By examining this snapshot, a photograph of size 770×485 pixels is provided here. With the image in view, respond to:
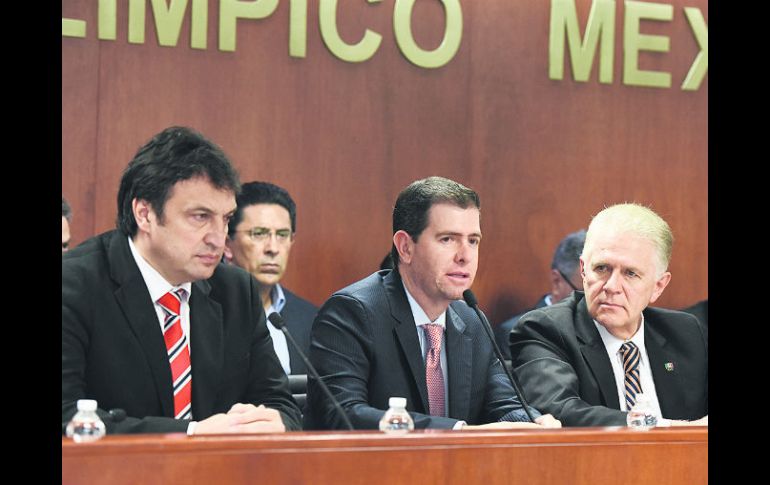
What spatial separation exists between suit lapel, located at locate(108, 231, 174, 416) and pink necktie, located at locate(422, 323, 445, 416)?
0.77 meters

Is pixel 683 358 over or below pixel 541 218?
below

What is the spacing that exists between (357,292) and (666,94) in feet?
8.35

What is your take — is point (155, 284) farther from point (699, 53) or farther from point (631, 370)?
point (699, 53)

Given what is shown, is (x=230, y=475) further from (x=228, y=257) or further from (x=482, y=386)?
(x=228, y=257)

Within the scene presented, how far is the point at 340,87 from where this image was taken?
4598 mm

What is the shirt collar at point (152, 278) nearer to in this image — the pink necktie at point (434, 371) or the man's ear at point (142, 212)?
the man's ear at point (142, 212)

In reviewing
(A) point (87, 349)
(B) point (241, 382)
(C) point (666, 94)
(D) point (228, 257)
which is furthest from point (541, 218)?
(A) point (87, 349)

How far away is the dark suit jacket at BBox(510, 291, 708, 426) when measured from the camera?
3027 millimetres

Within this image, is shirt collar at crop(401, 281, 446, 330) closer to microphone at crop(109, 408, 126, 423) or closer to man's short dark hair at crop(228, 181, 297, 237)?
microphone at crop(109, 408, 126, 423)

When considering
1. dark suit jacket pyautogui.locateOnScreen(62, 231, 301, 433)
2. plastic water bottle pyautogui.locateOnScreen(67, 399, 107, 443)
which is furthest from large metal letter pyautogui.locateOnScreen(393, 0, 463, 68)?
plastic water bottle pyautogui.locateOnScreen(67, 399, 107, 443)

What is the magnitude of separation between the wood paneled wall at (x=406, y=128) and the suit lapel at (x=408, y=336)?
1584 mm

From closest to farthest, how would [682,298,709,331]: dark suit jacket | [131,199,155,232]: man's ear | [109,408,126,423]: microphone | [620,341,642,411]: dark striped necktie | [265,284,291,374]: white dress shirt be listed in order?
[109,408,126,423]: microphone < [131,199,155,232]: man's ear < [620,341,642,411]: dark striped necktie < [265,284,291,374]: white dress shirt < [682,298,709,331]: dark suit jacket

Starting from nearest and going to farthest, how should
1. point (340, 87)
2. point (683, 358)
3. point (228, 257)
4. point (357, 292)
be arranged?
point (357, 292) < point (683, 358) < point (228, 257) < point (340, 87)

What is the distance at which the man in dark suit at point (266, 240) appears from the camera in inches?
169
